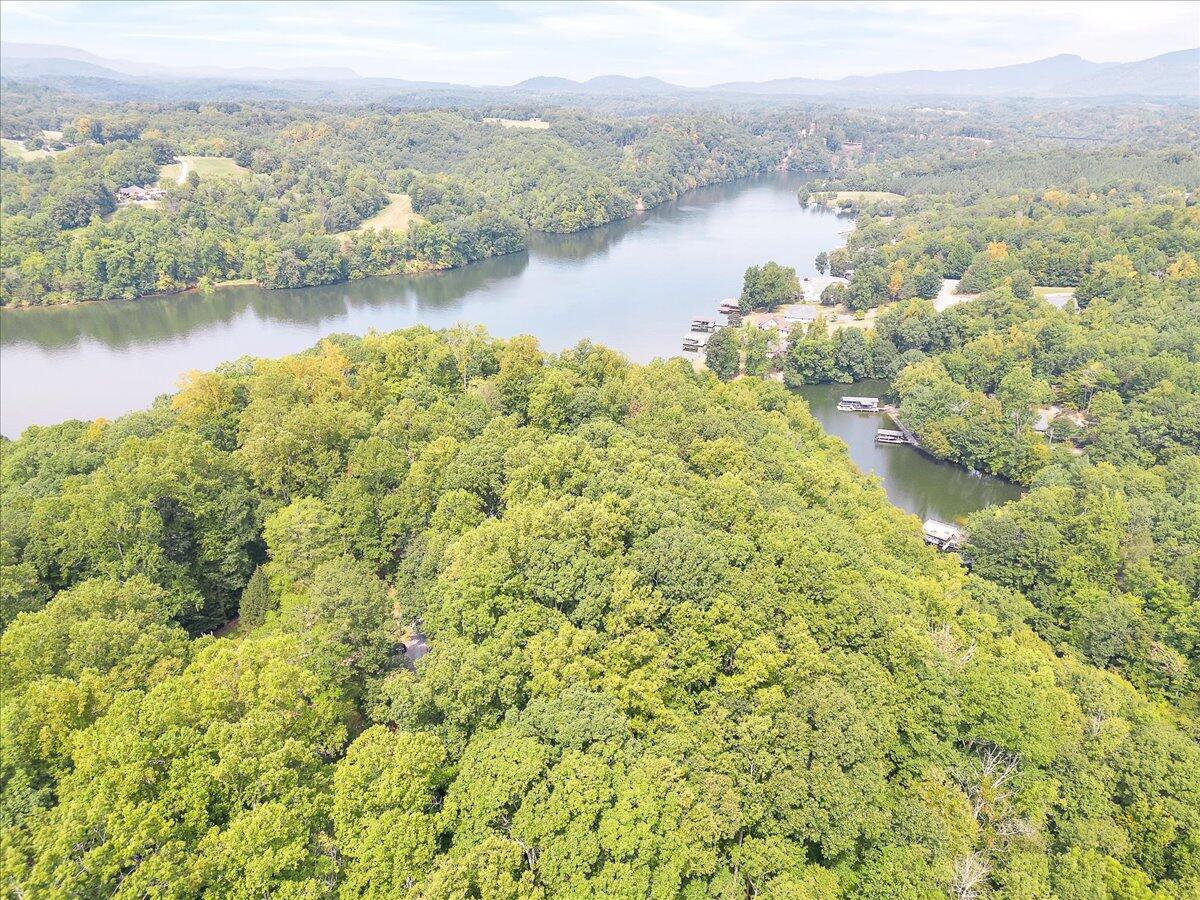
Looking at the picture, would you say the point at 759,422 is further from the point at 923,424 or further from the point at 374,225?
the point at 374,225

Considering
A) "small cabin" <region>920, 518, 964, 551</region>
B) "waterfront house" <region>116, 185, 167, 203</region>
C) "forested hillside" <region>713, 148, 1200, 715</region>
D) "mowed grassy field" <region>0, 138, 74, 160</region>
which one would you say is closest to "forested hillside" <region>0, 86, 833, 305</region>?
"waterfront house" <region>116, 185, 167, 203</region>

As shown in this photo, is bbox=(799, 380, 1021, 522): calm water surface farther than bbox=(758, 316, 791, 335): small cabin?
No

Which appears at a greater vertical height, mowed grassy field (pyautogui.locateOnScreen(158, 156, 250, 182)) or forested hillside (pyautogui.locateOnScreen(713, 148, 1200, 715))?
mowed grassy field (pyautogui.locateOnScreen(158, 156, 250, 182))

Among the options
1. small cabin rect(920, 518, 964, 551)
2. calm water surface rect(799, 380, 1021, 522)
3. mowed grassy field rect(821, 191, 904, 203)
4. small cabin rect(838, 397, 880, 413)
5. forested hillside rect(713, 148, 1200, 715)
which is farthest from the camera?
mowed grassy field rect(821, 191, 904, 203)

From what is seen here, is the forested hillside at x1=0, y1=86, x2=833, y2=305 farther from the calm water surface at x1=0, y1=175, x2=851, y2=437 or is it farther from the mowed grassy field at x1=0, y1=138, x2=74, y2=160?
the calm water surface at x1=0, y1=175, x2=851, y2=437

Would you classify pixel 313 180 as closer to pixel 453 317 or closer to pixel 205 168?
pixel 205 168

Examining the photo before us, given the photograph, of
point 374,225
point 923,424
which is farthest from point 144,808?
point 374,225

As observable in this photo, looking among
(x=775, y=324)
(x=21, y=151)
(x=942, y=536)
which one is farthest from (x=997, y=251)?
(x=21, y=151)
